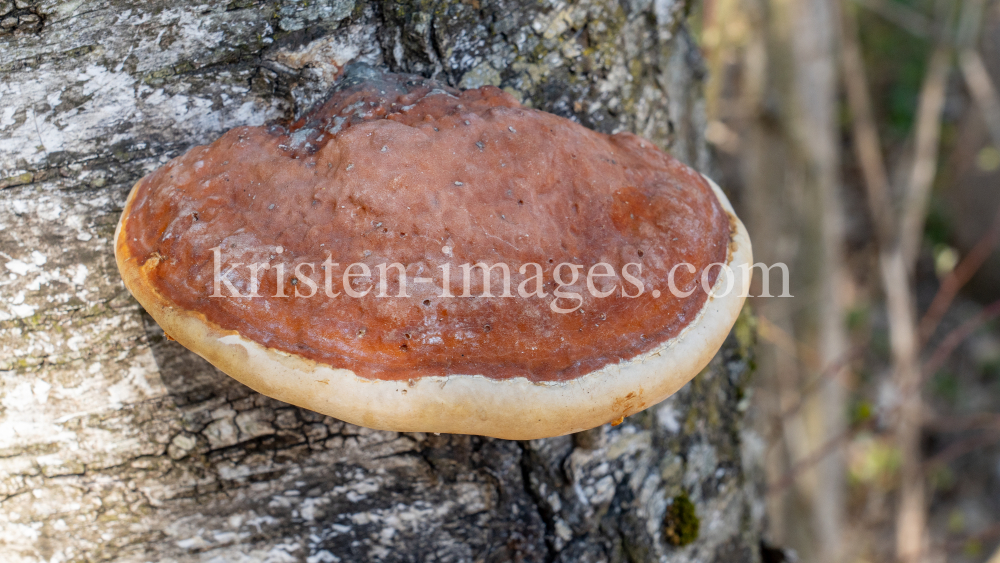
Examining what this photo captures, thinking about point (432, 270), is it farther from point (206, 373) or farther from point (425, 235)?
point (206, 373)

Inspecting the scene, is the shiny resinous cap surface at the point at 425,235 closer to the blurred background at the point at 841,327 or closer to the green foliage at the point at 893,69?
the blurred background at the point at 841,327

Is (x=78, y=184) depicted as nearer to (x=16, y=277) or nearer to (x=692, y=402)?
(x=16, y=277)

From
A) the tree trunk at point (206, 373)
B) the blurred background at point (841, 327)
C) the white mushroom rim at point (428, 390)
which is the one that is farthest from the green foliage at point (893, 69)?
the white mushroom rim at point (428, 390)

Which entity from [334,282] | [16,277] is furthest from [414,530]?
[16,277]

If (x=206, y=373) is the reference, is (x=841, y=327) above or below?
below

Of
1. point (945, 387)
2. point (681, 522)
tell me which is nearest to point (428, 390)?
point (681, 522)
